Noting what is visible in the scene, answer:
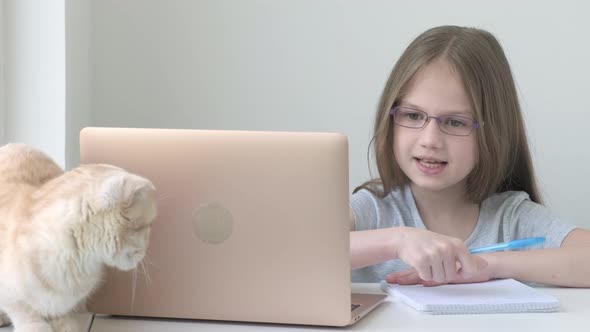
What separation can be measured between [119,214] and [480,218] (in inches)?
36.3

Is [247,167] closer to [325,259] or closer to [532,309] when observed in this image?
[325,259]

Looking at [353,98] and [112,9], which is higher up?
[112,9]

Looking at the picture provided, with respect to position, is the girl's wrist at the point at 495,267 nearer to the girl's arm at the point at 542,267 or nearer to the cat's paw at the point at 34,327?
the girl's arm at the point at 542,267

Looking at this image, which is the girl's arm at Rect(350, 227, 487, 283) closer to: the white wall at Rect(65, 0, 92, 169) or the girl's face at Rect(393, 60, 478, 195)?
the girl's face at Rect(393, 60, 478, 195)

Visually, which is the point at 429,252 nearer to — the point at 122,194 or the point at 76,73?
the point at 122,194

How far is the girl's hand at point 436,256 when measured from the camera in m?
0.97

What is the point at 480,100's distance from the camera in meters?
1.32

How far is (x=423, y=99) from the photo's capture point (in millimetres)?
1310

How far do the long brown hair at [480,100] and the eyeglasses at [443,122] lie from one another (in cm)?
2

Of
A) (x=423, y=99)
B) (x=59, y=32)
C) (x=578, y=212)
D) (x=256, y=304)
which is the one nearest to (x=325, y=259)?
(x=256, y=304)

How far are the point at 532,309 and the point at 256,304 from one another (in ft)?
1.15

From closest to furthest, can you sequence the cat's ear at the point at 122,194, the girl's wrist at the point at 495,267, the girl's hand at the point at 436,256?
1. the cat's ear at the point at 122,194
2. the girl's hand at the point at 436,256
3. the girl's wrist at the point at 495,267

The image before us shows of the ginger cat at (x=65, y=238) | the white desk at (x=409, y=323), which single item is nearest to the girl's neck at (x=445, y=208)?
the white desk at (x=409, y=323)

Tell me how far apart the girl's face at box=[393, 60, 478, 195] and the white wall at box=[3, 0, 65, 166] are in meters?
0.62
